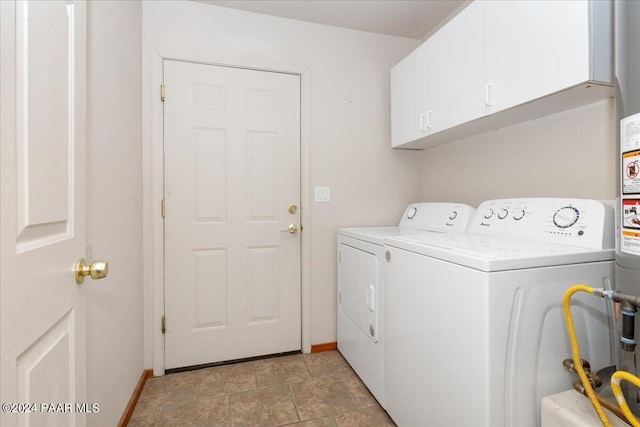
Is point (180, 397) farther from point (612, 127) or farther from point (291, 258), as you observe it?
point (612, 127)

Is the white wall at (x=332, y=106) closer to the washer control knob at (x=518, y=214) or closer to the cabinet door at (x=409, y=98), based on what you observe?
the cabinet door at (x=409, y=98)

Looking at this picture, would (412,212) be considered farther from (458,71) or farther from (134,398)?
(134,398)

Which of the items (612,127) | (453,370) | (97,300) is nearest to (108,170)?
(97,300)

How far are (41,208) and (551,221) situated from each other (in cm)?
169

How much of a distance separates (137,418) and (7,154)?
1590 mm

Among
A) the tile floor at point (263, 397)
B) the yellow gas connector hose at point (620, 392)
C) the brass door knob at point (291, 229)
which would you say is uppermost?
the brass door knob at point (291, 229)

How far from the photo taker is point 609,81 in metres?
1.02

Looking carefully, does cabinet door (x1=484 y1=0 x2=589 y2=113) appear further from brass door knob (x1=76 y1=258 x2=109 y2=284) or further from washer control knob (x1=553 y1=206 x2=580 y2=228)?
brass door knob (x1=76 y1=258 x2=109 y2=284)

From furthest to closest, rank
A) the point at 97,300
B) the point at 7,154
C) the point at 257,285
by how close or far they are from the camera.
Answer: the point at 257,285 → the point at 97,300 → the point at 7,154

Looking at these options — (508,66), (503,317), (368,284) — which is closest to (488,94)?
(508,66)

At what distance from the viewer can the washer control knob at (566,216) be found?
3.83 ft

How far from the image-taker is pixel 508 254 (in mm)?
982

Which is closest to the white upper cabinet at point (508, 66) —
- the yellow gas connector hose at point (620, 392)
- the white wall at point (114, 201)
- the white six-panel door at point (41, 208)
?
the yellow gas connector hose at point (620, 392)

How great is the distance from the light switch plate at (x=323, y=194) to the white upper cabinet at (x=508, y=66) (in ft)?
2.32
